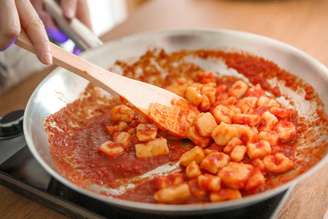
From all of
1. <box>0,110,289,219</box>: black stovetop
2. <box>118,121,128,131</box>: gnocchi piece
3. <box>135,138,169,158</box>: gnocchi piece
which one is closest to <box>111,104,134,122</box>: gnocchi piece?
<box>118,121,128,131</box>: gnocchi piece

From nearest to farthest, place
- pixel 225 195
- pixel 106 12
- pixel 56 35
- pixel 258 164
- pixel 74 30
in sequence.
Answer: pixel 225 195
pixel 258 164
pixel 74 30
pixel 56 35
pixel 106 12

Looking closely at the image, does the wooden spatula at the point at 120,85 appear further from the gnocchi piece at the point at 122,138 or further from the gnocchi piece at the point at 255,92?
the gnocchi piece at the point at 255,92

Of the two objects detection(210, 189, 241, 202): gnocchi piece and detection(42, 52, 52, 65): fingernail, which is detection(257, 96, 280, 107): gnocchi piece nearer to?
detection(210, 189, 241, 202): gnocchi piece

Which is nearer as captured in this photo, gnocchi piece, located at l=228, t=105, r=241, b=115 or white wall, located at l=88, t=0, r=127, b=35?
gnocchi piece, located at l=228, t=105, r=241, b=115

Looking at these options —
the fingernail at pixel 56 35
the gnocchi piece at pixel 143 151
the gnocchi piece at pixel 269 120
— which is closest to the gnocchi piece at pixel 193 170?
the gnocchi piece at pixel 143 151

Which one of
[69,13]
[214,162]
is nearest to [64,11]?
[69,13]

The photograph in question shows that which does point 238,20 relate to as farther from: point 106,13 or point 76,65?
point 106,13
